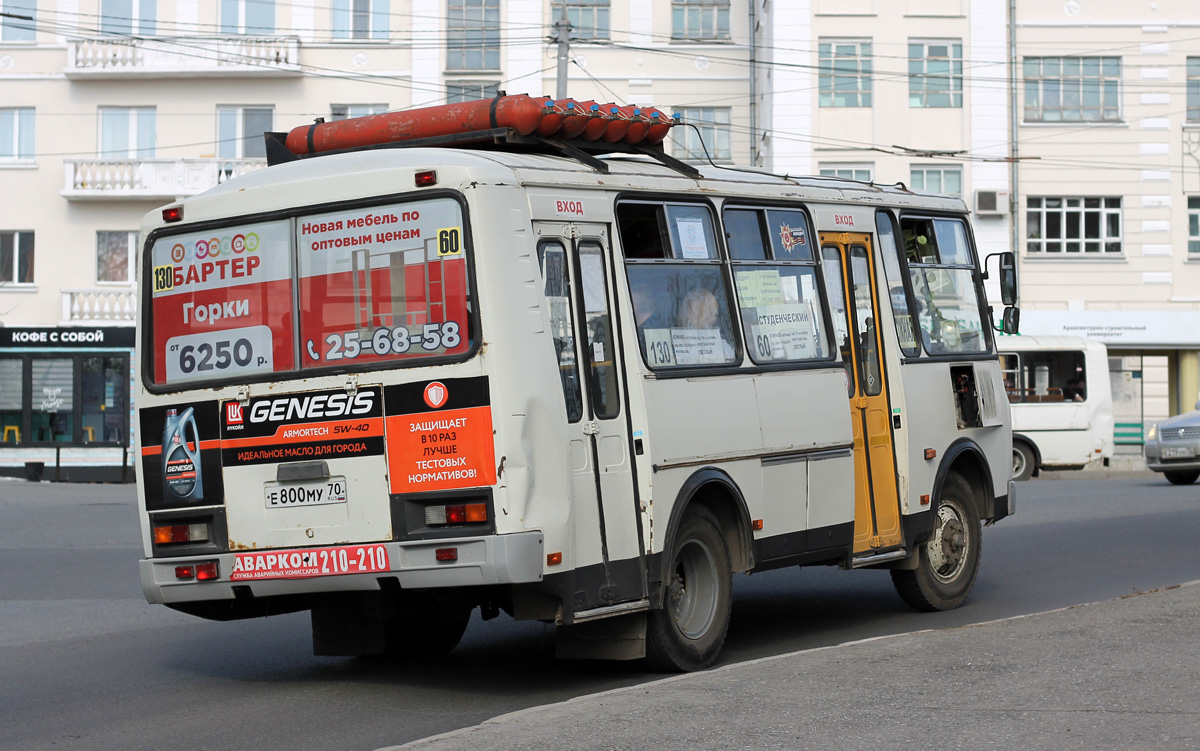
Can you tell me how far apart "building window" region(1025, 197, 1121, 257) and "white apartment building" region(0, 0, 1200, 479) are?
0.20ft

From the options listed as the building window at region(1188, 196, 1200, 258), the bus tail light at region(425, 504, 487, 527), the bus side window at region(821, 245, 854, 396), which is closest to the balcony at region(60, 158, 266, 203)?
the building window at region(1188, 196, 1200, 258)

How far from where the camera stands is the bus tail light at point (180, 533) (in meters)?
8.44

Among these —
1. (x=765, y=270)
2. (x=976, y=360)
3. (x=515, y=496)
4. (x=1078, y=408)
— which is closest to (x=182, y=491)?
(x=515, y=496)

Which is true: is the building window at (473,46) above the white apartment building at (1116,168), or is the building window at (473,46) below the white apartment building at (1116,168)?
above

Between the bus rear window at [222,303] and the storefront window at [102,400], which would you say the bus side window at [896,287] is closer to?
the bus rear window at [222,303]

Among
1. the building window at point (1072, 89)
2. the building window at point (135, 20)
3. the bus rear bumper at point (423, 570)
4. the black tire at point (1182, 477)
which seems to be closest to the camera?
the bus rear bumper at point (423, 570)

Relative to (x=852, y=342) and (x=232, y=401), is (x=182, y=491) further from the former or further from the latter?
(x=852, y=342)

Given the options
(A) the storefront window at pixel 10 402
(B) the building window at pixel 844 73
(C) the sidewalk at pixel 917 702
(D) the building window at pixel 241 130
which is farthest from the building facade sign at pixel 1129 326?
(C) the sidewalk at pixel 917 702

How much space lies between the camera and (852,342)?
10711 millimetres

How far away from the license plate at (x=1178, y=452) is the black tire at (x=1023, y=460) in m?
3.32

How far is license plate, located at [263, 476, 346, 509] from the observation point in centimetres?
802

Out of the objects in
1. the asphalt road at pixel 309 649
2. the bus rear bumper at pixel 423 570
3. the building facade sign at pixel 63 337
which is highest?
the building facade sign at pixel 63 337

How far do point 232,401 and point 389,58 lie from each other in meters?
35.0

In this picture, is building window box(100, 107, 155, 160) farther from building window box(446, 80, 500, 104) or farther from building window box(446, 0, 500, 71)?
building window box(446, 0, 500, 71)
